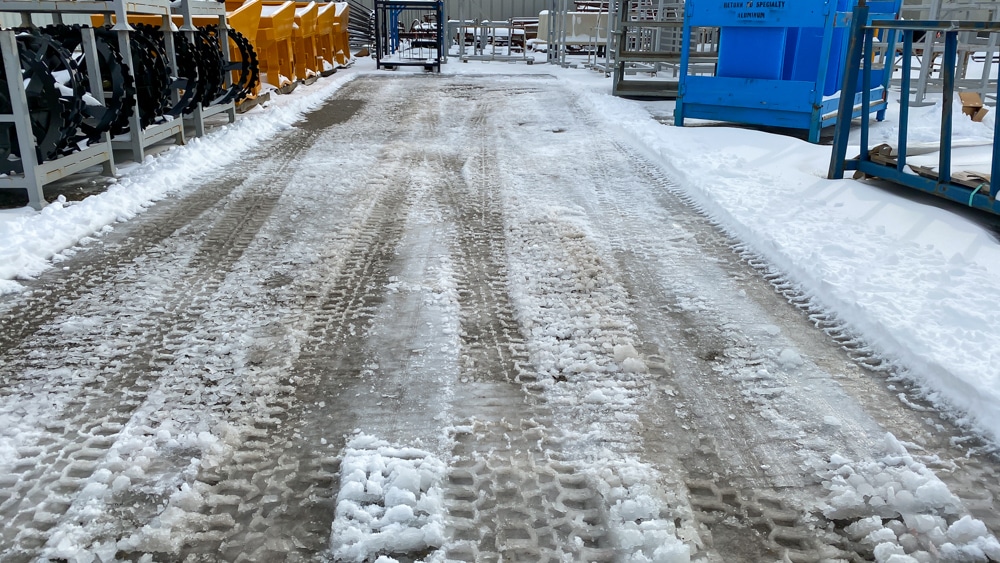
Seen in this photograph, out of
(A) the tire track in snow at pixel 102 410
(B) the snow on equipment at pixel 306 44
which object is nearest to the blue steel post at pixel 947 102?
(A) the tire track in snow at pixel 102 410

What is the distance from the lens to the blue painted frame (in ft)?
15.2

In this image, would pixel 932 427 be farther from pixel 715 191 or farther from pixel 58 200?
pixel 58 200

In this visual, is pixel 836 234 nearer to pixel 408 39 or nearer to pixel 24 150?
pixel 24 150

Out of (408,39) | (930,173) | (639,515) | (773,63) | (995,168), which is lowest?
(639,515)

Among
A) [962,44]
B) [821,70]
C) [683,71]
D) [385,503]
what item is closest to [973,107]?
[962,44]

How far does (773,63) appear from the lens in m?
8.45

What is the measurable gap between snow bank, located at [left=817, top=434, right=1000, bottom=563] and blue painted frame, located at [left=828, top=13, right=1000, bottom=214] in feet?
10.1

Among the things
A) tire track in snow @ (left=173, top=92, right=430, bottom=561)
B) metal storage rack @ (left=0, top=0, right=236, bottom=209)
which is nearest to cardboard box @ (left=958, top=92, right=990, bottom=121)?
tire track in snow @ (left=173, top=92, right=430, bottom=561)

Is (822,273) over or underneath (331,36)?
underneath

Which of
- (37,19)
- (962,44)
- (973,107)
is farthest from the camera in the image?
(962,44)

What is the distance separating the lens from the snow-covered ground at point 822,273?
2176 millimetres

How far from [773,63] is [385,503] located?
7.91 metres

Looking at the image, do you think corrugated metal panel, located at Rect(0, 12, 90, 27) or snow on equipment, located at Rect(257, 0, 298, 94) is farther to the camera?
snow on equipment, located at Rect(257, 0, 298, 94)

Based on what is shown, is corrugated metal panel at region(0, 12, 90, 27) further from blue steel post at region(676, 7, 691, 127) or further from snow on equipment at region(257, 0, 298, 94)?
blue steel post at region(676, 7, 691, 127)
